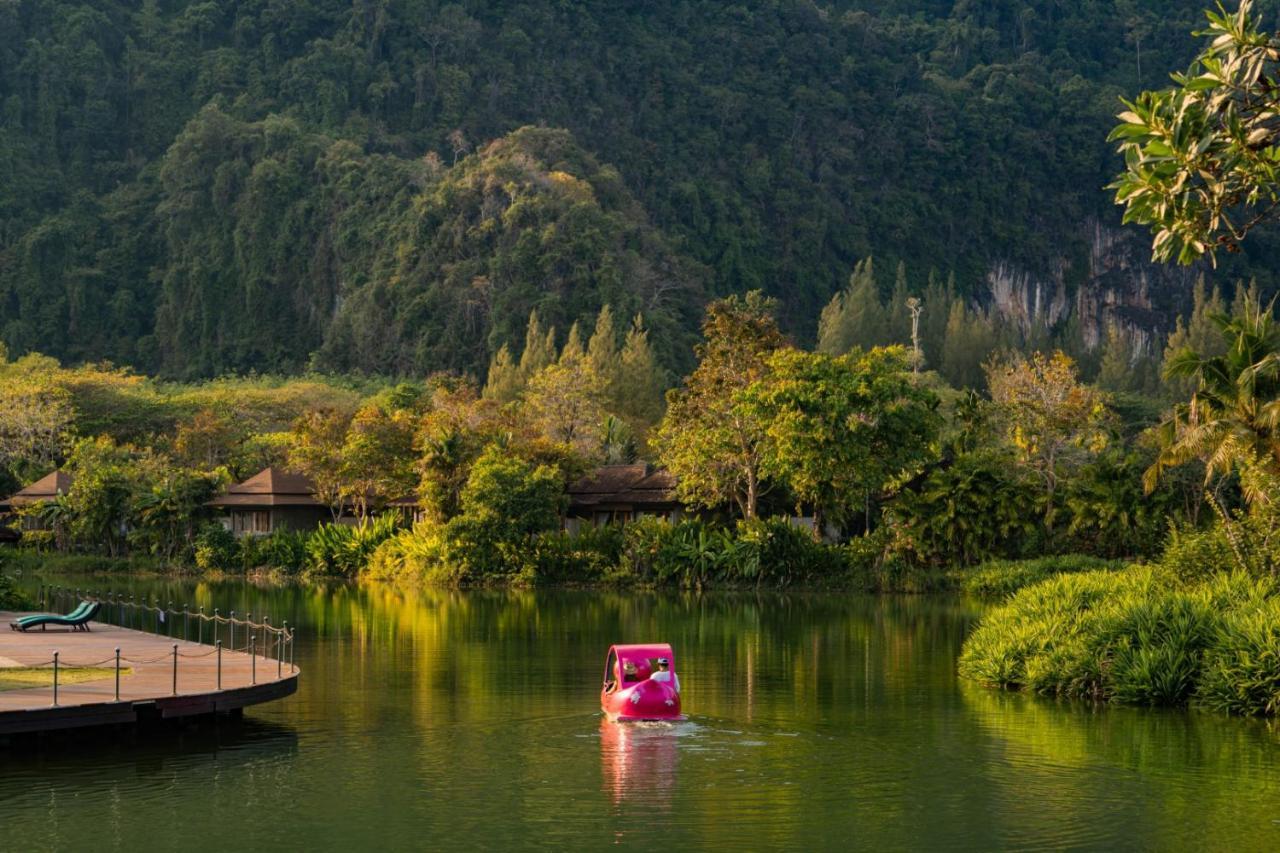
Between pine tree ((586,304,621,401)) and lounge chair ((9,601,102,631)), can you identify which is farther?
pine tree ((586,304,621,401))

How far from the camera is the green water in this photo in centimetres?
1925

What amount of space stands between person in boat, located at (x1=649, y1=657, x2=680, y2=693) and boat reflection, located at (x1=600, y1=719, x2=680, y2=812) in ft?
2.26

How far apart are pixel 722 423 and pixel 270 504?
21.9 metres

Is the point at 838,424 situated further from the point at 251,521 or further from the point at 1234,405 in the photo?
the point at 251,521

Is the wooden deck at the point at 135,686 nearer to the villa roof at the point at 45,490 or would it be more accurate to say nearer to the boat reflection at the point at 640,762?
the boat reflection at the point at 640,762

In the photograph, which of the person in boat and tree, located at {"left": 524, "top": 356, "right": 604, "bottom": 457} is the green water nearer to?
the person in boat

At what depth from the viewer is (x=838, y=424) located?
192ft

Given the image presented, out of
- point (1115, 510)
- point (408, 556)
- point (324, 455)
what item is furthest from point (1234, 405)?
point (324, 455)

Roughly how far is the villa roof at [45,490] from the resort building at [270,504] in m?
7.34

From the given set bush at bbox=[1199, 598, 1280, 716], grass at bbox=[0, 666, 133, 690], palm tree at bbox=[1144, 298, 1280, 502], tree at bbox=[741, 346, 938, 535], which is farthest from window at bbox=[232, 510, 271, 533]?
bush at bbox=[1199, 598, 1280, 716]

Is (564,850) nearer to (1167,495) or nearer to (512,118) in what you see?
(1167,495)

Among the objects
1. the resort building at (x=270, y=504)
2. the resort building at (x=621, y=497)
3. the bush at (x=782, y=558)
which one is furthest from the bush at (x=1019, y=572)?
the resort building at (x=270, y=504)

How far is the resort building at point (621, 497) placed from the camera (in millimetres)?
69000

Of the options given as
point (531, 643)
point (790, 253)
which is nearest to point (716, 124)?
point (790, 253)
